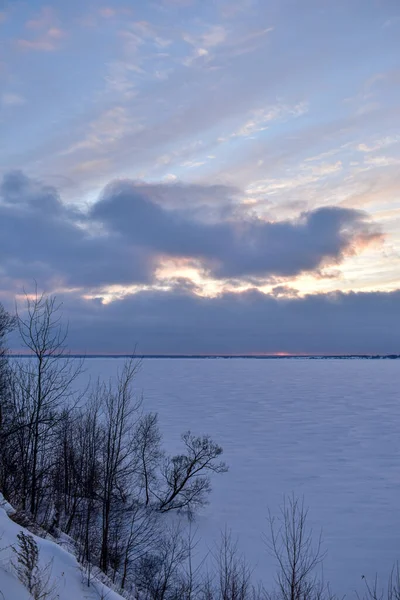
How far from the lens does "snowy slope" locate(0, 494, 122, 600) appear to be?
19.3 feet

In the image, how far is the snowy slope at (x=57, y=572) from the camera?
589 cm

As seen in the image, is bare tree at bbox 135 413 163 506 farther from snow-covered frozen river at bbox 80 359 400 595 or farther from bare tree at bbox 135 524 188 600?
bare tree at bbox 135 524 188 600

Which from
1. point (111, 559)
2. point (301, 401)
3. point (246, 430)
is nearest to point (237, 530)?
point (111, 559)

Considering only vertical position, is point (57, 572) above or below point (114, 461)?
above

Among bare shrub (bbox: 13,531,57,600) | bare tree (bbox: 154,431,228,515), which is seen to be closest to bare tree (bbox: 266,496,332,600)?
bare tree (bbox: 154,431,228,515)

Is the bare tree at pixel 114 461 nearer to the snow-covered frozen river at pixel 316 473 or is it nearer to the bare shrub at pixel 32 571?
the snow-covered frozen river at pixel 316 473

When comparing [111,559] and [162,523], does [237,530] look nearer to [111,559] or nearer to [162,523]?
[162,523]

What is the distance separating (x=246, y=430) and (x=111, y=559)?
104 ft

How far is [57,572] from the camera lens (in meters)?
7.31

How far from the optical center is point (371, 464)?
110 feet

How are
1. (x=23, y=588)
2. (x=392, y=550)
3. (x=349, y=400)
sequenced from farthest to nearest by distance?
1. (x=349, y=400)
2. (x=392, y=550)
3. (x=23, y=588)

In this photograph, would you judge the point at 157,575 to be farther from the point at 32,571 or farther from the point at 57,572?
the point at 32,571

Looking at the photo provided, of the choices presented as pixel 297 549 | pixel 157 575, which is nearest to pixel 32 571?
pixel 157 575

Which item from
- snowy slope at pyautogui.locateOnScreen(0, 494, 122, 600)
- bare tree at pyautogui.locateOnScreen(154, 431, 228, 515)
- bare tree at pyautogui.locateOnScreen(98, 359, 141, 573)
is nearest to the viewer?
snowy slope at pyautogui.locateOnScreen(0, 494, 122, 600)
